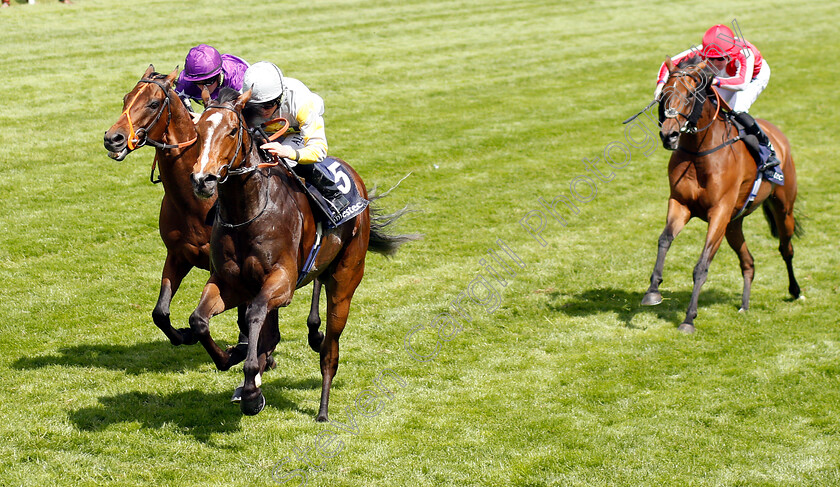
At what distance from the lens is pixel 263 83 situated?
18.2ft

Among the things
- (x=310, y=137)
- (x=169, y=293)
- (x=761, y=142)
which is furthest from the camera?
(x=761, y=142)

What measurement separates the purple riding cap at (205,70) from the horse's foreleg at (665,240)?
443 centimetres

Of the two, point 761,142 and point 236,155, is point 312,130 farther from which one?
point 761,142

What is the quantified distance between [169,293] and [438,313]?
3057mm

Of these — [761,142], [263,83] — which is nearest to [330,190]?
[263,83]

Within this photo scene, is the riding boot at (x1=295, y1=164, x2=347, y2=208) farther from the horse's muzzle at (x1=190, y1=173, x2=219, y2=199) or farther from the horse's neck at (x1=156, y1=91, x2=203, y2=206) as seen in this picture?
the horse's muzzle at (x1=190, y1=173, x2=219, y2=199)

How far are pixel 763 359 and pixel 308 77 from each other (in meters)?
13.0

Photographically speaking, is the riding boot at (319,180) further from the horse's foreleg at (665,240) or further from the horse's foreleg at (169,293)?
the horse's foreleg at (665,240)

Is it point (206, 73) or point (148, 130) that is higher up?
point (206, 73)

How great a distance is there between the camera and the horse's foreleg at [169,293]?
648 centimetres

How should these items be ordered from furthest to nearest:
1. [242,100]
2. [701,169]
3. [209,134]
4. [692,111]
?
[701,169]
[692,111]
[242,100]
[209,134]

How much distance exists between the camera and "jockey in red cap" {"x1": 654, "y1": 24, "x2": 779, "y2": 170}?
8789mm

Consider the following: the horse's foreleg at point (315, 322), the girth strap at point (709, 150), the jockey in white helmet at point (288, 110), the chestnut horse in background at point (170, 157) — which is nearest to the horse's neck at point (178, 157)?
the chestnut horse in background at point (170, 157)

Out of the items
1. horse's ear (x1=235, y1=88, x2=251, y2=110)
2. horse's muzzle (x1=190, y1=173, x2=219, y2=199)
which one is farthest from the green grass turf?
horse's ear (x1=235, y1=88, x2=251, y2=110)
